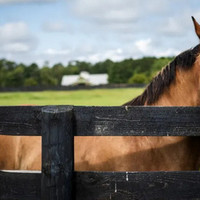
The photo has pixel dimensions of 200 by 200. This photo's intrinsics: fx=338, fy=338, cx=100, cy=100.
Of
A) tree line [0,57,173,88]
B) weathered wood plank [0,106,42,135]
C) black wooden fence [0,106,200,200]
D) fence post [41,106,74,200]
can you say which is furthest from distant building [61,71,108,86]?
fence post [41,106,74,200]

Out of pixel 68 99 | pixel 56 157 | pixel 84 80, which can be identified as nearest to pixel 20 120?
pixel 56 157

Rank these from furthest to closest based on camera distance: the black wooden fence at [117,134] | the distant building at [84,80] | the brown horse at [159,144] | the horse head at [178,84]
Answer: the distant building at [84,80] < the horse head at [178,84] < the brown horse at [159,144] < the black wooden fence at [117,134]

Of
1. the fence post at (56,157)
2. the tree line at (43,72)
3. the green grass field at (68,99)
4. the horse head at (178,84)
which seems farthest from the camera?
the tree line at (43,72)

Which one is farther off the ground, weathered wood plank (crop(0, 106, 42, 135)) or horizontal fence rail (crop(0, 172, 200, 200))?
weathered wood plank (crop(0, 106, 42, 135))

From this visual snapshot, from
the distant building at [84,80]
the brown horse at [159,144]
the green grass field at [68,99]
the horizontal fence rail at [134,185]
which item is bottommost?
the horizontal fence rail at [134,185]

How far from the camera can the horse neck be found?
3357 millimetres

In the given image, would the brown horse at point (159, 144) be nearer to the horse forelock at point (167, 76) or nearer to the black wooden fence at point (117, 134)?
the horse forelock at point (167, 76)

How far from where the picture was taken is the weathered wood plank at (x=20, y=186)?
258 centimetres

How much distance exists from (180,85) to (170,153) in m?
0.71

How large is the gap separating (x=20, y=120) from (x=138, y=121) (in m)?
0.92

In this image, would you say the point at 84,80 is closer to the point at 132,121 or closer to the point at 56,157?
the point at 132,121

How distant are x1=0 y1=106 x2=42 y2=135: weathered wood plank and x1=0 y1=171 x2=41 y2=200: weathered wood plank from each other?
0.33 m

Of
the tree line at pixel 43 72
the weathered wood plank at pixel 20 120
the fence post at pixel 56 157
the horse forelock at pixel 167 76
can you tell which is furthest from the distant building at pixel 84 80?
the fence post at pixel 56 157

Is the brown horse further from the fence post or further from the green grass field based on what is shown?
the green grass field
